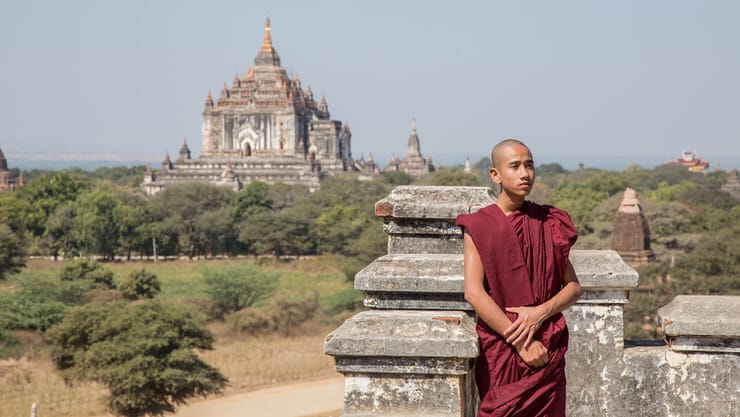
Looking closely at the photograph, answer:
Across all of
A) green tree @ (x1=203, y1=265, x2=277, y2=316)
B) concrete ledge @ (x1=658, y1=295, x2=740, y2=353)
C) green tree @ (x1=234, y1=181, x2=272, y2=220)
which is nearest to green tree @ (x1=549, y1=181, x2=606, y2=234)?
green tree @ (x1=234, y1=181, x2=272, y2=220)

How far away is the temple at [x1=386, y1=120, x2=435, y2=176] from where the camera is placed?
3937 inches

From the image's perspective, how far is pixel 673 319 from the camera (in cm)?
493

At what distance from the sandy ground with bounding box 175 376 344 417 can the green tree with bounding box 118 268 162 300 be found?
11.5 meters

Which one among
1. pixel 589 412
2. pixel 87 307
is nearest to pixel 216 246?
pixel 87 307

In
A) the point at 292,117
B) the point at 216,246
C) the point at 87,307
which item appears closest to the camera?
the point at 87,307

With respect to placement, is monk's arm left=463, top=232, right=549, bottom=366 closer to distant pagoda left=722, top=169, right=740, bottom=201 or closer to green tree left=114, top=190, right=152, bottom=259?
green tree left=114, top=190, right=152, bottom=259

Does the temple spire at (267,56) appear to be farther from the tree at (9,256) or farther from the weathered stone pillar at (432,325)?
the weathered stone pillar at (432,325)

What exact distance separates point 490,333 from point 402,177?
84332 millimetres

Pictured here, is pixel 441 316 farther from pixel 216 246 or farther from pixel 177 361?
pixel 216 246

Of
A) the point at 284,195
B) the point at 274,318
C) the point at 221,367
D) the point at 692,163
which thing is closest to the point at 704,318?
the point at 221,367

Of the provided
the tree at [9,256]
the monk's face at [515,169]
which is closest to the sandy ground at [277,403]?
the monk's face at [515,169]

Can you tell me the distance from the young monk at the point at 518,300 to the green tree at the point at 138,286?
3096 centimetres

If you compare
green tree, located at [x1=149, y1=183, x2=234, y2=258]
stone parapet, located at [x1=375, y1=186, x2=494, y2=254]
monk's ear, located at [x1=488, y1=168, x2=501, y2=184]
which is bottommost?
green tree, located at [x1=149, y1=183, x2=234, y2=258]

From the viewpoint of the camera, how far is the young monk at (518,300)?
12.4 feet
